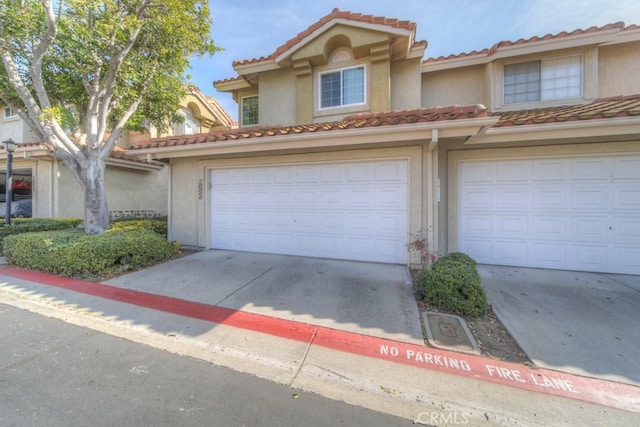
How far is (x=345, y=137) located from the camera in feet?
17.7

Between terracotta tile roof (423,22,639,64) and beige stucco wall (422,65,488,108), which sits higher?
terracotta tile roof (423,22,639,64)

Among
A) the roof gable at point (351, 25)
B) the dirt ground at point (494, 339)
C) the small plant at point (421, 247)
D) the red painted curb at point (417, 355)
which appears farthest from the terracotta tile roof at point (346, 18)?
the red painted curb at point (417, 355)

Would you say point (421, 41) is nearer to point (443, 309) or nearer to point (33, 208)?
point (443, 309)

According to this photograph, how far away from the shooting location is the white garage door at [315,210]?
6.13 meters

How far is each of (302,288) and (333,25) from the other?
7845mm

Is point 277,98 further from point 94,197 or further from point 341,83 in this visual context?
point 94,197

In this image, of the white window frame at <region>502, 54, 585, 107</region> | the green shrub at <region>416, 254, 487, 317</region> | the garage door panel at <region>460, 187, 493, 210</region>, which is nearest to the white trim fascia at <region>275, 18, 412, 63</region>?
the white window frame at <region>502, 54, 585, 107</region>

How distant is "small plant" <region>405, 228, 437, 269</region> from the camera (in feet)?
18.4

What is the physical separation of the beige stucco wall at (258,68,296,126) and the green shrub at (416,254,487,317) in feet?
22.8

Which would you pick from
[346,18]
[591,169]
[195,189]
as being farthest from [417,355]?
[346,18]

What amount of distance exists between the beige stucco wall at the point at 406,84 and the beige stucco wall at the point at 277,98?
3.36 metres

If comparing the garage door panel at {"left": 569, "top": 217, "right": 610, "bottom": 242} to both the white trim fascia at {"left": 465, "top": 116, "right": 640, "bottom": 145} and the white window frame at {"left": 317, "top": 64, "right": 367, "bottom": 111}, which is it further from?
the white window frame at {"left": 317, "top": 64, "right": 367, "bottom": 111}

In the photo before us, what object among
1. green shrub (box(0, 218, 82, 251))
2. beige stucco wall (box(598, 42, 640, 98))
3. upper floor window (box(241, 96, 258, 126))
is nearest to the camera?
beige stucco wall (box(598, 42, 640, 98))

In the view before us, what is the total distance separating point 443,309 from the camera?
3941mm
